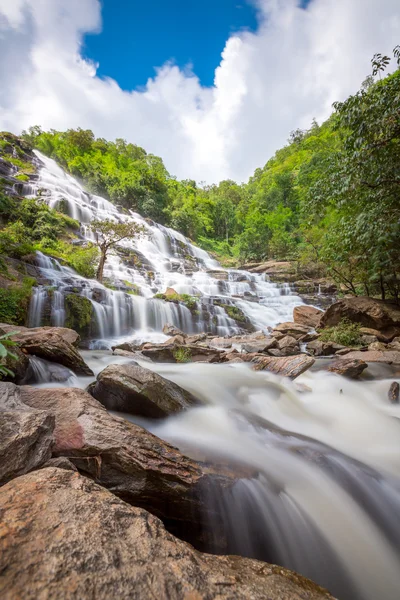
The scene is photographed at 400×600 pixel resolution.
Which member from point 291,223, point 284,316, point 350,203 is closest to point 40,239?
point 284,316

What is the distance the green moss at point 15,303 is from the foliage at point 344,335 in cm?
981

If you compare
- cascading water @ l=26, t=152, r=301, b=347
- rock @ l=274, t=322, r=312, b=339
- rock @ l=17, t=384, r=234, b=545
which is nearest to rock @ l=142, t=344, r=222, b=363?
cascading water @ l=26, t=152, r=301, b=347

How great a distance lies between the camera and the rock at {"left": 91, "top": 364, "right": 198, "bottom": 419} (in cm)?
328

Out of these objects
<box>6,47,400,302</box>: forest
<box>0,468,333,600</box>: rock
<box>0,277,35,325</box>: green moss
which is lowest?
<box>0,468,333,600</box>: rock

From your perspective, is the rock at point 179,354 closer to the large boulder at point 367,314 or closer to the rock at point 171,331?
the rock at point 171,331

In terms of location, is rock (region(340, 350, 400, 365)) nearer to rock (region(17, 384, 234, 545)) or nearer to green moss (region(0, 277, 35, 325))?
rock (region(17, 384, 234, 545))

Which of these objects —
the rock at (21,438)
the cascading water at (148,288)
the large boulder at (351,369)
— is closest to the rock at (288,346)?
the large boulder at (351,369)

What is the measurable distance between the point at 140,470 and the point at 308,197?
8901 millimetres

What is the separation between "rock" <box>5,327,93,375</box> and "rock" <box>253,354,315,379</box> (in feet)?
12.3

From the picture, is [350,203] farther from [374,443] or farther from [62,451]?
[62,451]

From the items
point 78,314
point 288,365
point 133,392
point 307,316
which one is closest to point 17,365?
point 133,392

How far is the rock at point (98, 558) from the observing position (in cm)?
80

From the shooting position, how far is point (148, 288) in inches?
655

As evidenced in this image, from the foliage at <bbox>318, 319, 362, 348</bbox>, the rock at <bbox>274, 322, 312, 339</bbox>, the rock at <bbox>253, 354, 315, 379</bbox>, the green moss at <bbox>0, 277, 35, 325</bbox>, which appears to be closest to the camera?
the rock at <bbox>253, 354, 315, 379</bbox>
